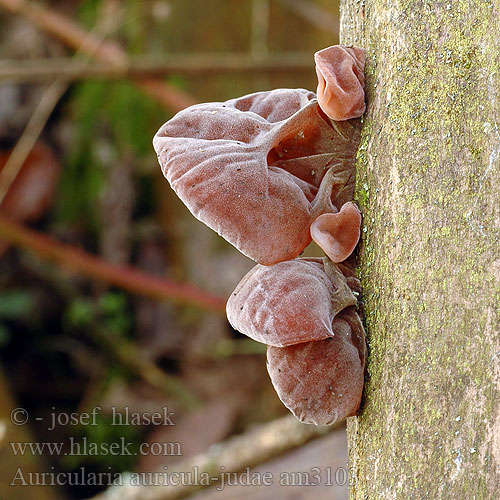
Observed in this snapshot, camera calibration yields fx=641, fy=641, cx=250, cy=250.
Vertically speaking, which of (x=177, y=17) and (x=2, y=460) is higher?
(x=177, y=17)

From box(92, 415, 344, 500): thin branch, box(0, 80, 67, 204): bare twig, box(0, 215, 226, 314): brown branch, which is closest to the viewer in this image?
box(92, 415, 344, 500): thin branch

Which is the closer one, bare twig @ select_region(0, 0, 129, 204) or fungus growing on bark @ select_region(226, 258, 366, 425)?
fungus growing on bark @ select_region(226, 258, 366, 425)

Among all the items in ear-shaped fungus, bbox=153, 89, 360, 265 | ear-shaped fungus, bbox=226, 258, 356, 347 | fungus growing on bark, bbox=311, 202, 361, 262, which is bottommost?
ear-shaped fungus, bbox=226, 258, 356, 347

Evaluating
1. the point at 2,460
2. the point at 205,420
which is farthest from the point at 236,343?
the point at 2,460

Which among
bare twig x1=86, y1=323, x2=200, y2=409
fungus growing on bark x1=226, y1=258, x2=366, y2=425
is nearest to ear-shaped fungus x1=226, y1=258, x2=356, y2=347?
fungus growing on bark x1=226, y1=258, x2=366, y2=425

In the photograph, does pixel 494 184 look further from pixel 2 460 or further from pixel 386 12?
pixel 2 460

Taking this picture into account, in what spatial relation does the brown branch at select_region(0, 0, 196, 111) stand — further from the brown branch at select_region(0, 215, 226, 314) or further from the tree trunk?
the tree trunk

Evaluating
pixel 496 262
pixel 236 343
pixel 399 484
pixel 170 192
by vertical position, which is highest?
pixel 496 262
